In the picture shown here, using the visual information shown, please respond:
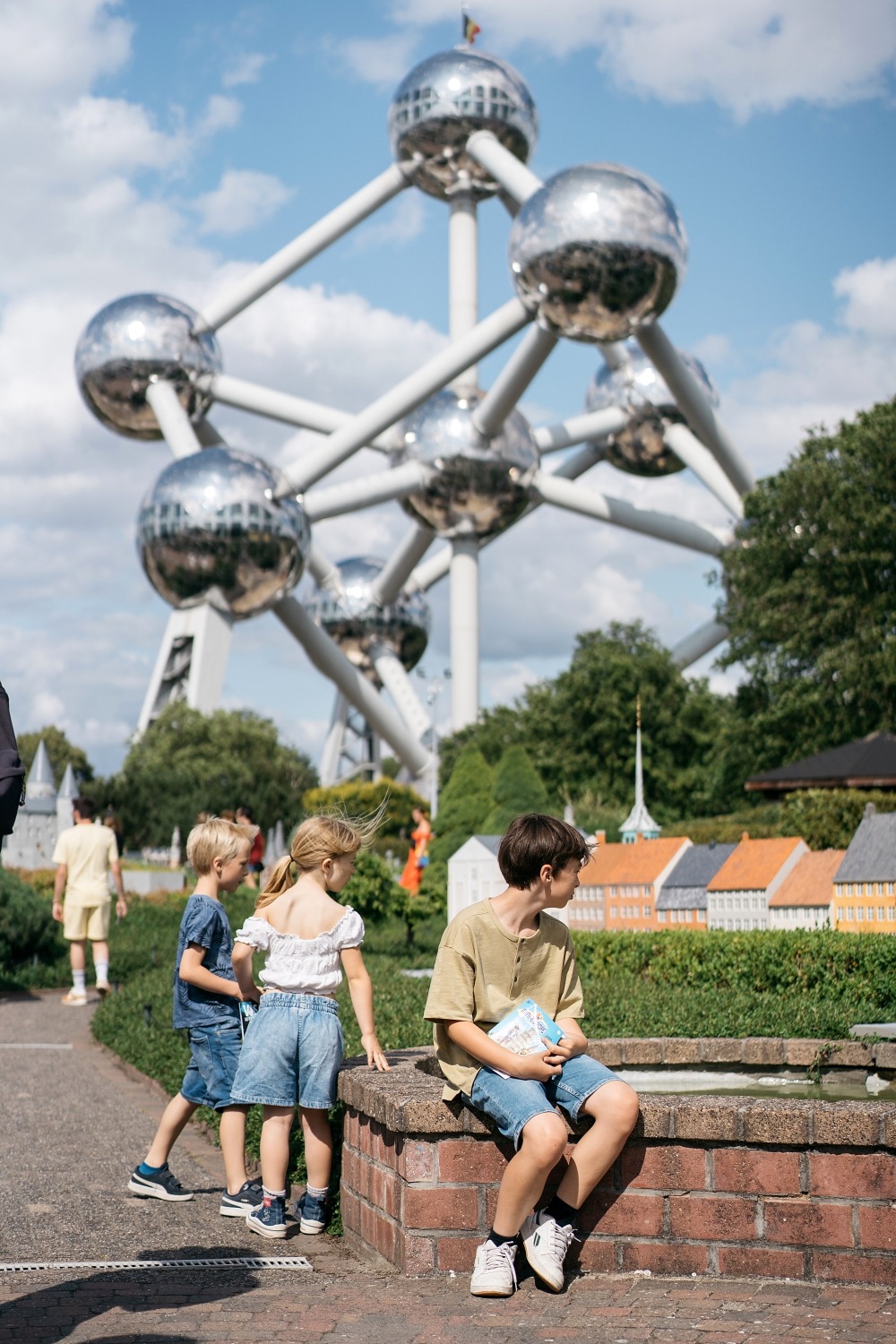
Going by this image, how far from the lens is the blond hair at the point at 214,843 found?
5738 millimetres

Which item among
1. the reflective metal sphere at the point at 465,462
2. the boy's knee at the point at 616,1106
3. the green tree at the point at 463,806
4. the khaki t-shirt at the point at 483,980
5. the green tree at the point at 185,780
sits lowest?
the boy's knee at the point at 616,1106

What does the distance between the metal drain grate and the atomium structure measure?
26.5m

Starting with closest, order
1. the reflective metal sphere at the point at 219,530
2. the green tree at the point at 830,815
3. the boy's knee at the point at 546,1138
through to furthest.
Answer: the boy's knee at the point at 546,1138 < the green tree at the point at 830,815 < the reflective metal sphere at the point at 219,530

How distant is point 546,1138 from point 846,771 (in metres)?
16.5

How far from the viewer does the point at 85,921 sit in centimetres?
1205

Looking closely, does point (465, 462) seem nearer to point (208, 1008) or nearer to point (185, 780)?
point (185, 780)

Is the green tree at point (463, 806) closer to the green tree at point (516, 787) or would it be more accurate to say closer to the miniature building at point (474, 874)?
the green tree at point (516, 787)

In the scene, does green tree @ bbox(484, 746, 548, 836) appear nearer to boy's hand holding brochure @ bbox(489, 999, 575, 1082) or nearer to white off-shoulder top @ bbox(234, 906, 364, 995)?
white off-shoulder top @ bbox(234, 906, 364, 995)

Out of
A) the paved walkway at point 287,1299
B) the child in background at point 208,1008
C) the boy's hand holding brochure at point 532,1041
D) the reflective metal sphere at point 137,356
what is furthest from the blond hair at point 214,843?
the reflective metal sphere at point 137,356

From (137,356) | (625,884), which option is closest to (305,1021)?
(625,884)

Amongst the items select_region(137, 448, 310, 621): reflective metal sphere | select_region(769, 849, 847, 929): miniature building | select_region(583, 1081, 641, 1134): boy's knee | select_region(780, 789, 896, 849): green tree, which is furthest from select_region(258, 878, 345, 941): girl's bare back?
select_region(137, 448, 310, 621): reflective metal sphere

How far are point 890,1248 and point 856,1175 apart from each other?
0.20 meters

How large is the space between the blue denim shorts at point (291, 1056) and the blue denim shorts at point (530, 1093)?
2.88ft

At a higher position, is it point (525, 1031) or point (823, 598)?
point (823, 598)
